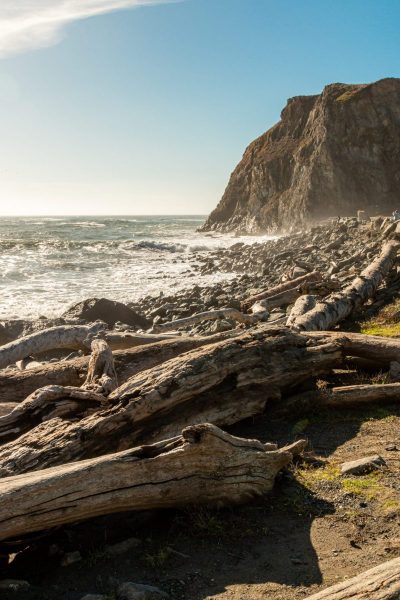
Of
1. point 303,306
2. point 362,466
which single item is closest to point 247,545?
point 362,466

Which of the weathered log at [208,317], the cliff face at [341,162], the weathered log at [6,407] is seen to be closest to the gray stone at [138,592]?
the weathered log at [6,407]

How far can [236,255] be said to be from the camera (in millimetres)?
38844

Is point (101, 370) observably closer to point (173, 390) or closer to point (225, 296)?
point (173, 390)

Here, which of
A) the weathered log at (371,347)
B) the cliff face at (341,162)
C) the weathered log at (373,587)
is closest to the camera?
the weathered log at (373,587)

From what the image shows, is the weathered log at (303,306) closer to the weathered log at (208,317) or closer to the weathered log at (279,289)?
the weathered log at (208,317)

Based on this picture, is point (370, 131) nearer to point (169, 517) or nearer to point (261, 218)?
point (261, 218)

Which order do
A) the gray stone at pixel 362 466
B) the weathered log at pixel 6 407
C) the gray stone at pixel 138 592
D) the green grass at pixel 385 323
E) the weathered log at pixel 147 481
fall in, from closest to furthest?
the gray stone at pixel 138 592
the weathered log at pixel 147 481
the gray stone at pixel 362 466
the weathered log at pixel 6 407
the green grass at pixel 385 323

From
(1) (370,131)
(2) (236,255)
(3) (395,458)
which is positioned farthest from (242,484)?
(1) (370,131)

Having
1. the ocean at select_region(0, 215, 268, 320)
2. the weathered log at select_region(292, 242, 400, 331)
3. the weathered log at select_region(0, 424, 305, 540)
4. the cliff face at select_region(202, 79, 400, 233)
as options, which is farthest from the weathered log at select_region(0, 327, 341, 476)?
the cliff face at select_region(202, 79, 400, 233)

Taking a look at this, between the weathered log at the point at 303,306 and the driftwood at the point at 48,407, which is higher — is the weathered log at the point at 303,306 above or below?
above

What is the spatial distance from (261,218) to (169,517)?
238 ft

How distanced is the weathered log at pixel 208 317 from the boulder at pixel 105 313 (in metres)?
3.28

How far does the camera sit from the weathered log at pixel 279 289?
647 inches

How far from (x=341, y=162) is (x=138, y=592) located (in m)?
66.6
